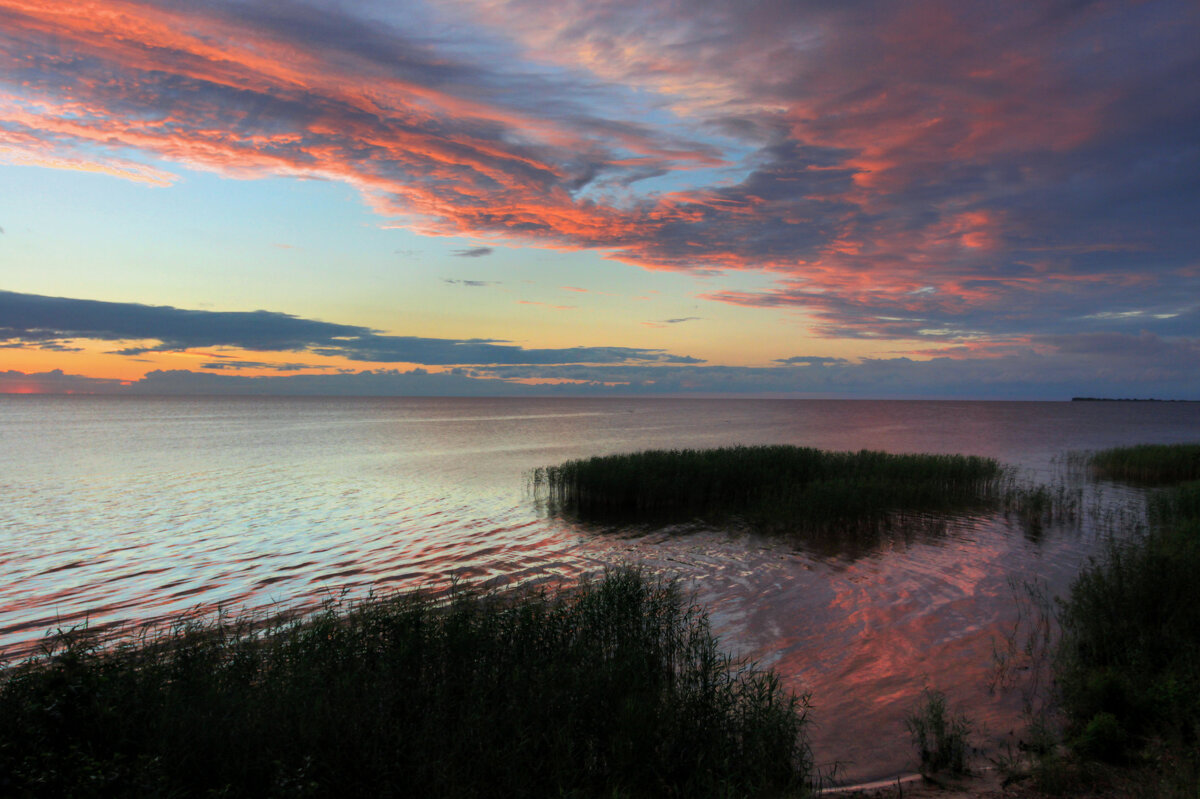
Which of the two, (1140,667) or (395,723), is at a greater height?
(1140,667)

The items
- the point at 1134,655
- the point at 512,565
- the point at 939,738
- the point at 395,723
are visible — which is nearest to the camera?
the point at 395,723

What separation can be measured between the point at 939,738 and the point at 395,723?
674 centimetres

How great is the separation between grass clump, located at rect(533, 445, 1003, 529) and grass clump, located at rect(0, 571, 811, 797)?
49.7 feet

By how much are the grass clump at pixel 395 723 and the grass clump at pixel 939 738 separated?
1463 mm

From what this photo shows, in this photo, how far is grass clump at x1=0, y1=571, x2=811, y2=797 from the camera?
18.6ft

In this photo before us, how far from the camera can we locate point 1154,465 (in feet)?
120

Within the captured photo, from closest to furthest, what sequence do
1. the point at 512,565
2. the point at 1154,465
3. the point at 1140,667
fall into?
Result: 1. the point at 1140,667
2. the point at 512,565
3. the point at 1154,465

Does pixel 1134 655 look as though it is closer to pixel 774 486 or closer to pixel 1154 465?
pixel 774 486

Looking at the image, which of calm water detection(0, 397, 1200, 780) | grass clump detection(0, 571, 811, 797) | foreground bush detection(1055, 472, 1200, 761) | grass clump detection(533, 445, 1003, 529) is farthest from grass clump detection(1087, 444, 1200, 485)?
grass clump detection(0, 571, 811, 797)

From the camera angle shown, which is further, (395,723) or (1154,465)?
(1154,465)

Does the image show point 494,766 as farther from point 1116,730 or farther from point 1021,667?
point 1021,667

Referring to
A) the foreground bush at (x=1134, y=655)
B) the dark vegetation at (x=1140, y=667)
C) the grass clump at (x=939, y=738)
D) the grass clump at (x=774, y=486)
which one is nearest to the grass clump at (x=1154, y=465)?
the grass clump at (x=774, y=486)

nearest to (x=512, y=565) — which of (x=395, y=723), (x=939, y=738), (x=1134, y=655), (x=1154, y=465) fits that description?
(x=395, y=723)

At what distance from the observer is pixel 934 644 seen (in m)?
11.5
